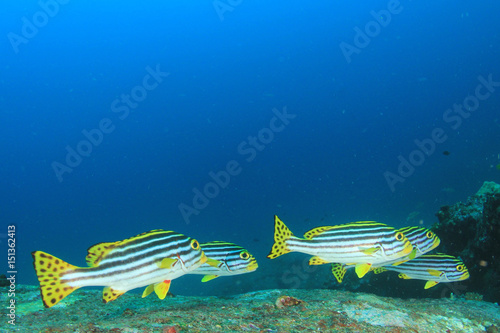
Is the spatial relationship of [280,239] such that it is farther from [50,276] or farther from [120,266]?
[50,276]

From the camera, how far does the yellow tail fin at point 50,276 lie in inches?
128

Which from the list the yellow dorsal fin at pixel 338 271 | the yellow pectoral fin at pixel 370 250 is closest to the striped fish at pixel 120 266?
the yellow pectoral fin at pixel 370 250

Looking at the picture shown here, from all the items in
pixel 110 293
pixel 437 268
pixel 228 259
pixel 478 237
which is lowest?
pixel 437 268

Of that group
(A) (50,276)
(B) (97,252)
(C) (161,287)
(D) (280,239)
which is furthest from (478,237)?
(A) (50,276)

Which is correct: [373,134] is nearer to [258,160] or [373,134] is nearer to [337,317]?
[258,160]

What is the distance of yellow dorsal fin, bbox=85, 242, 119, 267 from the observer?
353 cm

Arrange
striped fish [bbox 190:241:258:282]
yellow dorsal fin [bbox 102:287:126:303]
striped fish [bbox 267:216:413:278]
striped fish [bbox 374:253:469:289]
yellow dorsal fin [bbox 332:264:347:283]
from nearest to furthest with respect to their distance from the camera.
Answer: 1. yellow dorsal fin [bbox 102:287:126:303]
2. striped fish [bbox 267:216:413:278]
3. striped fish [bbox 190:241:258:282]
4. yellow dorsal fin [bbox 332:264:347:283]
5. striped fish [bbox 374:253:469:289]

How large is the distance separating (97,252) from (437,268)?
6.20 meters

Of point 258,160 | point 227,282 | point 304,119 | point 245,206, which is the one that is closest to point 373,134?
point 304,119

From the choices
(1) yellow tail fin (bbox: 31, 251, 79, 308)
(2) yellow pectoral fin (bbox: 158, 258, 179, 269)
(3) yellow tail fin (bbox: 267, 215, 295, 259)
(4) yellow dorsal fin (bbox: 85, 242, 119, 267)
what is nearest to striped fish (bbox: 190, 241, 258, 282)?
(3) yellow tail fin (bbox: 267, 215, 295, 259)

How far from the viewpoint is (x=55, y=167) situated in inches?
5059

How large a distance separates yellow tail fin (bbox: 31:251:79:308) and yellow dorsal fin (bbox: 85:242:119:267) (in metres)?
0.22

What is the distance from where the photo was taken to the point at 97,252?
3.57m

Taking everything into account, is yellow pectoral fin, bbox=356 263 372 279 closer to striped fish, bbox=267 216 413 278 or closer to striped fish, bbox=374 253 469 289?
striped fish, bbox=267 216 413 278
